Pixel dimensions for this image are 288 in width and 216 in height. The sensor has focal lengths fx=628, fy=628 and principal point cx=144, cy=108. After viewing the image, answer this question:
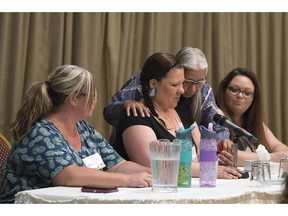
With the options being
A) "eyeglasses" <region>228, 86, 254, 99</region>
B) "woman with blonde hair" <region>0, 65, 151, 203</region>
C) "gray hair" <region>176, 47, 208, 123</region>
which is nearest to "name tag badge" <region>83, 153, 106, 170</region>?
"woman with blonde hair" <region>0, 65, 151, 203</region>

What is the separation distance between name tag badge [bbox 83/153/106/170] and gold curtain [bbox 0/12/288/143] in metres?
1.31

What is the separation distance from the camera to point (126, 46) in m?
4.35

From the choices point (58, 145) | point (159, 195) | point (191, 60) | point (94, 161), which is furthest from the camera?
point (191, 60)

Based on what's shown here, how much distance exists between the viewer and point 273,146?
398 cm

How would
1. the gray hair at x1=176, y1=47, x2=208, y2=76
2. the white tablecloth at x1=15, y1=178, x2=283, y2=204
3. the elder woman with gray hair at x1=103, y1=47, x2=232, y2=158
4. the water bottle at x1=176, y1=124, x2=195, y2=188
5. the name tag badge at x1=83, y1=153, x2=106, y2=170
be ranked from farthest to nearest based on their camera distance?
the gray hair at x1=176, y1=47, x2=208, y2=76, the elder woman with gray hair at x1=103, y1=47, x2=232, y2=158, the name tag badge at x1=83, y1=153, x2=106, y2=170, the water bottle at x1=176, y1=124, x2=195, y2=188, the white tablecloth at x1=15, y1=178, x2=283, y2=204

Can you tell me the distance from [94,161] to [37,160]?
1.08 ft

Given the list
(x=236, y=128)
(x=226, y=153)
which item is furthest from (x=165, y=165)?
(x=226, y=153)

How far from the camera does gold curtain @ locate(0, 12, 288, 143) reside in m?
3.88

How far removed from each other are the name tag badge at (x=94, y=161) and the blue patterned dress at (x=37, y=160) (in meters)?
0.07

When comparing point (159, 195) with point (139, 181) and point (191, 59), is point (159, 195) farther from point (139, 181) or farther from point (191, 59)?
point (191, 59)

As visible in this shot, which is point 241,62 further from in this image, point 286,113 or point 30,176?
point 30,176

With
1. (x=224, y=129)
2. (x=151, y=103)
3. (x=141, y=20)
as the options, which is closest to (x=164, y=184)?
(x=151, y=103)

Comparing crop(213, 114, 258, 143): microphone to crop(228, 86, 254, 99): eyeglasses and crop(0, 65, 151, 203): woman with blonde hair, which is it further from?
crop(228, 86, 254, 99): eyeglasses

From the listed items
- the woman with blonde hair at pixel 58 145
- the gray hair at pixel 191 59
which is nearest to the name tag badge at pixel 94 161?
the woman with blonde hair at pixel 58 145
